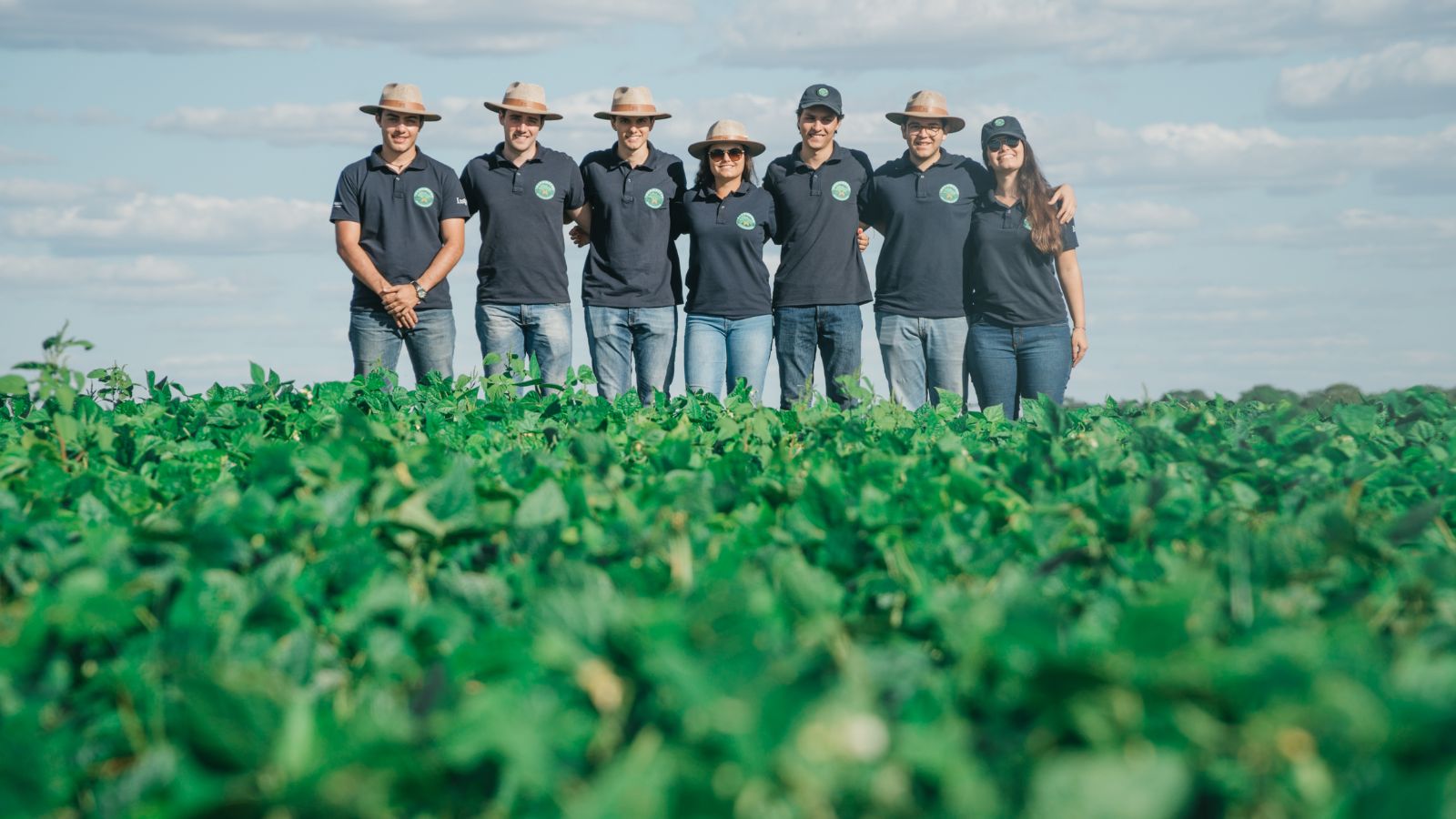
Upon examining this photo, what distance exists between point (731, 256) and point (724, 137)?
0.87 metres

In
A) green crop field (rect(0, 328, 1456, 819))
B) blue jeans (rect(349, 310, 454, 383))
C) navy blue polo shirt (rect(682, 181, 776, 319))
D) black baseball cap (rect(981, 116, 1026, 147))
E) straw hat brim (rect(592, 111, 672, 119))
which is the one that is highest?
straw hat brim (rect(592, 111, 672, 119))

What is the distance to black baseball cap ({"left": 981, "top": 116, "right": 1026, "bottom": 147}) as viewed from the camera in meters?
9.71

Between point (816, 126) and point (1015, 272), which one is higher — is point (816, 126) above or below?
above

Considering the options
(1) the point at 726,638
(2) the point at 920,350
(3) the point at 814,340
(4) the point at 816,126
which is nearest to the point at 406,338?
(3) the point at 814,340

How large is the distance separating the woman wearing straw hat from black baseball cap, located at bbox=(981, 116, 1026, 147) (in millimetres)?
1585

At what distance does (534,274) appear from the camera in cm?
1023

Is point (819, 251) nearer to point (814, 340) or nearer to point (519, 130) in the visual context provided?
point (814, 340)

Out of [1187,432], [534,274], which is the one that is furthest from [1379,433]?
[534,274]

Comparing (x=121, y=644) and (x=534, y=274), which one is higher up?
(x=534, y=274)

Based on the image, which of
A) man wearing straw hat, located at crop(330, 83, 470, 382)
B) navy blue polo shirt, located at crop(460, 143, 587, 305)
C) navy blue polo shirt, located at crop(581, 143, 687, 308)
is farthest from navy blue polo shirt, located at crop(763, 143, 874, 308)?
man wearing straw hat, located at crop(330, 83, 470, 382)

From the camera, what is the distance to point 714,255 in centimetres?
1019

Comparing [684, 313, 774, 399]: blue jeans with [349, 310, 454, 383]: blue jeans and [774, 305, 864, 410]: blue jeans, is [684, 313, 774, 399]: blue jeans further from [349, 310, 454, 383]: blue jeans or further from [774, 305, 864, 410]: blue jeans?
[349, 310, 454, 383]: blue jeans

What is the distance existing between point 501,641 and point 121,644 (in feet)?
2.51

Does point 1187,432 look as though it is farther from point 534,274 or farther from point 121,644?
point 534,274
